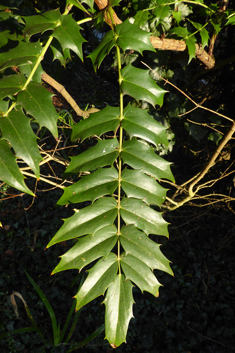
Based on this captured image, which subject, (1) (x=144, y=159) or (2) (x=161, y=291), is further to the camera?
(2) (x=161, y=291)

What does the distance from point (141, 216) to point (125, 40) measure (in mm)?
531

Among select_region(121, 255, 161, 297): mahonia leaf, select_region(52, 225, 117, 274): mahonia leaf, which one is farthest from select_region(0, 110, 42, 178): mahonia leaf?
select_region(121, 255, 161, 297): mahonia leaf

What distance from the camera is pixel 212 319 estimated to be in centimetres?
199

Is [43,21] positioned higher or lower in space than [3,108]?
higher

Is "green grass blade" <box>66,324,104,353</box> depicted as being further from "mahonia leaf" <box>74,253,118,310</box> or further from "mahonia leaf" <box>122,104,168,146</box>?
"mahonia leaf" <box>122,104,168,146</box>

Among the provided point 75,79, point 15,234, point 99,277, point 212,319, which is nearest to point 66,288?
Result: point 15,234

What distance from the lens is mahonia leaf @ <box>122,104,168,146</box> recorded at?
0.72 metres

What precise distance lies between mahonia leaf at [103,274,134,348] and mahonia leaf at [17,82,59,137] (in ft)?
1.45

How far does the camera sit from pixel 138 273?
0.69 metres

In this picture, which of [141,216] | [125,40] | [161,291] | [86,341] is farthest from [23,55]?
[161,291]

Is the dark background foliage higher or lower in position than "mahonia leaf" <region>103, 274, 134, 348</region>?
lower

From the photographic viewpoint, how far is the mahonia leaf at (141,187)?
2.34ft

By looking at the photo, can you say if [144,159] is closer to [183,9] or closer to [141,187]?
[141,187]

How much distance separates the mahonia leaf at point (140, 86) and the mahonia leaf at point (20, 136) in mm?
310
